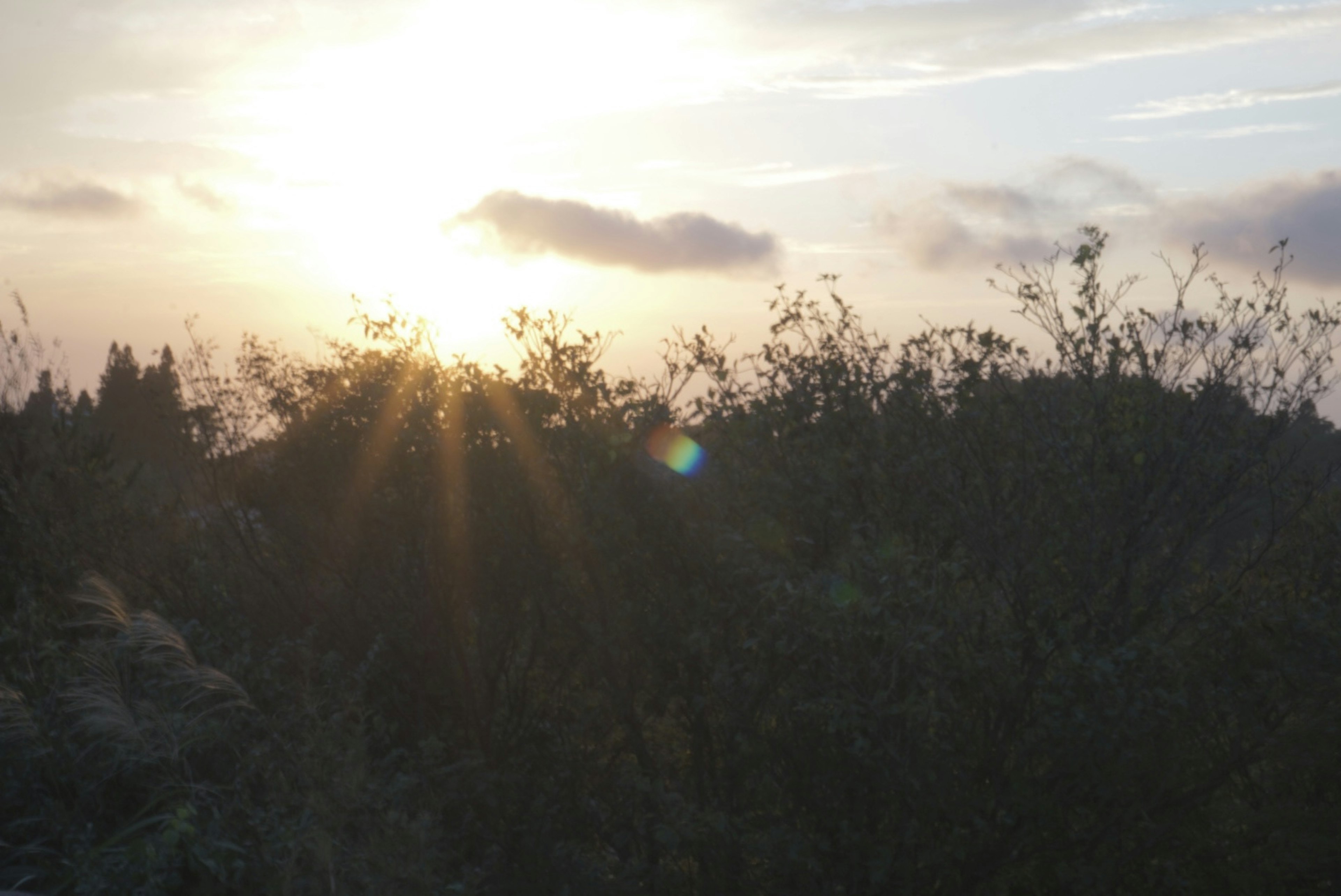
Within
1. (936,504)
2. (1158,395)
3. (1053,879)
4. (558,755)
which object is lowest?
(1053,879)

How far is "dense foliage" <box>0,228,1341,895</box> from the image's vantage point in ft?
20.0

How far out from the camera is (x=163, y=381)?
1404 cm

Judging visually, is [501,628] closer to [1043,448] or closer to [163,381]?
[1043,448]

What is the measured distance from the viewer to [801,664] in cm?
632

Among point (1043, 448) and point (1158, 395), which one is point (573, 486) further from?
point (1158, 395)

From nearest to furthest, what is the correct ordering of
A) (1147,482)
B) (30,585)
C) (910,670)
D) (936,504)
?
1. (910,670)
2. (1147,482)
3. (936,504)
4. (30,585)

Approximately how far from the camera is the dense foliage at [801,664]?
20.0ft

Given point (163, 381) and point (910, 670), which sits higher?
point (163, 381)

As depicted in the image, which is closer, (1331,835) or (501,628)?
(1331,835)

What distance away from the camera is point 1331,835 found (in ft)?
27.1

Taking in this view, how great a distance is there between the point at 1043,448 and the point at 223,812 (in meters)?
5.38

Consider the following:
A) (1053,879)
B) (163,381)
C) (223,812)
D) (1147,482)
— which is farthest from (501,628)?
(163,381)

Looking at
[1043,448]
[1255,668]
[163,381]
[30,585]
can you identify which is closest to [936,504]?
[1043,448]

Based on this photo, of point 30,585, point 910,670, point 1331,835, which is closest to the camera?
point 910,670
